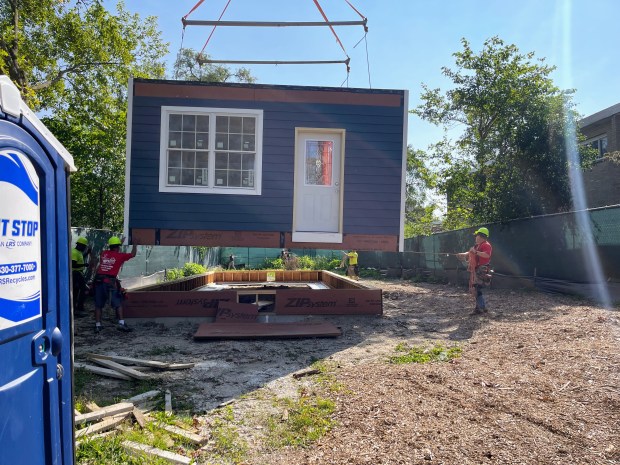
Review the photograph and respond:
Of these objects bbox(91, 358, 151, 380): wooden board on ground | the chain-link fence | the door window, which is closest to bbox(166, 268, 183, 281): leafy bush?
the door window

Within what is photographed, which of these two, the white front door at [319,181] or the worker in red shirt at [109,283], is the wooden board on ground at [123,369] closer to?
the worker in red shirt at [109,283]

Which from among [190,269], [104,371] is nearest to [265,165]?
[104,371]

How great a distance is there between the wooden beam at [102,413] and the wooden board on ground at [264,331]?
3.53 m

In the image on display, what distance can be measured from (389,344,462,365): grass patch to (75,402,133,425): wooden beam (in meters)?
3.51

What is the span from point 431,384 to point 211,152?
21.1 feet

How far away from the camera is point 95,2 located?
15.4 metres

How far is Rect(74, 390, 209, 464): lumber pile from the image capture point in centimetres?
340

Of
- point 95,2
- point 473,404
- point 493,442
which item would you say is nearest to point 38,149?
point 493,442

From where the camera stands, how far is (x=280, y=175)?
9.74 metres

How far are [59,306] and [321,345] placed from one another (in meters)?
5.53

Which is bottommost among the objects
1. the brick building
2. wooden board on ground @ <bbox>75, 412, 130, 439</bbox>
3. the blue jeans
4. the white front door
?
wooden board on ground @ <bbox>75, 412, 130, 439</bbox>

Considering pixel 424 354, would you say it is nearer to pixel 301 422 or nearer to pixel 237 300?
pixel 301 422

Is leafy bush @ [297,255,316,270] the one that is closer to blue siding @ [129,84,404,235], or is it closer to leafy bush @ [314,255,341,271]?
leafy bush @ [314,255,341,271]

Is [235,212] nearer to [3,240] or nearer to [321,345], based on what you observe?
[321,345]
